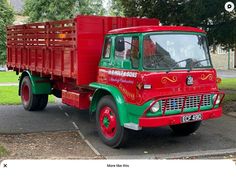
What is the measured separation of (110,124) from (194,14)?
198 inches

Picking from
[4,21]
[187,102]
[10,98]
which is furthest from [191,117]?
[4,21]

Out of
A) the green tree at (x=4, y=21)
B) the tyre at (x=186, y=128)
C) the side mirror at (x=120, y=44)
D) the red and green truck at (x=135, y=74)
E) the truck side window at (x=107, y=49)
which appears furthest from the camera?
the green tree at (x=4, y=21)

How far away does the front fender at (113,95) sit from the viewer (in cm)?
732

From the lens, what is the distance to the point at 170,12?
12.6 m

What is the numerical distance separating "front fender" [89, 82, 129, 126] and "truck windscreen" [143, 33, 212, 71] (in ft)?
2.49

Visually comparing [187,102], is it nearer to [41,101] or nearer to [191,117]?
[191,117]

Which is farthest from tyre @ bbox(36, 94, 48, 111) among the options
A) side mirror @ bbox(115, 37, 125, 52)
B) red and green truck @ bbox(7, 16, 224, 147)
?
side mirror @ bbox(115, 37, 125, 52)

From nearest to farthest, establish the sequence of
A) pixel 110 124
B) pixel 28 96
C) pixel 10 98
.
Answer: pixel 110 124, pixel 28 96, pixel 10 98

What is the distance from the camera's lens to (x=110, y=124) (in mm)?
7754

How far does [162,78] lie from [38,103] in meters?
5.50

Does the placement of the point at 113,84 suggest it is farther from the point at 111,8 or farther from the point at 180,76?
the point at 111,8

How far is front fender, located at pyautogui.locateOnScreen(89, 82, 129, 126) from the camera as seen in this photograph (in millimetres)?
7320

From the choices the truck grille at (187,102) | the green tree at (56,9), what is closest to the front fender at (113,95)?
the truck grille at (187,102)

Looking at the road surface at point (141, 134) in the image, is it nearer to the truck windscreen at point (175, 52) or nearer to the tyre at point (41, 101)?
the tyre at point (41, 101)
